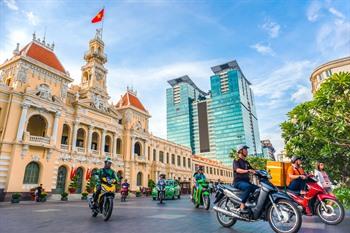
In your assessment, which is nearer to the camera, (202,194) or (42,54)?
(202,194)

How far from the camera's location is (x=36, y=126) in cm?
2497

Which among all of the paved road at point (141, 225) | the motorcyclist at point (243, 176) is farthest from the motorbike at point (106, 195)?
the motorcyclist at point (243, 176)

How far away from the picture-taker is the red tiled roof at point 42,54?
78.8 feet

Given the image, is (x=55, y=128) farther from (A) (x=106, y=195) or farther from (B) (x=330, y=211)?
(B) (x=330, y=211)

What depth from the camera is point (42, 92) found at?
2300 centimetres

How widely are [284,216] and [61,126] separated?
24.9m

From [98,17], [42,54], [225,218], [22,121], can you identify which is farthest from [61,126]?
[225,218]

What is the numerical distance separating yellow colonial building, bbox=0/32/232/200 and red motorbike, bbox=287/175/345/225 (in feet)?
72.5

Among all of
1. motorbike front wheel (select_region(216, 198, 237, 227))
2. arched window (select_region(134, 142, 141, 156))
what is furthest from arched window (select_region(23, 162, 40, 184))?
motorbike front wheel (select_region(216, 198, 237, 227))

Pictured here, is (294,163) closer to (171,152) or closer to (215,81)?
(171,152)

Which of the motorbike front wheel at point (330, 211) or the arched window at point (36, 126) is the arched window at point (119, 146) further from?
the motorbike front wheel at point (330, 211)

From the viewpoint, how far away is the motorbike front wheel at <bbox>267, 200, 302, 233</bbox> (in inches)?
166

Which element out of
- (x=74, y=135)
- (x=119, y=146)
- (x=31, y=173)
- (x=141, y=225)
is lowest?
(x=141, y=225)

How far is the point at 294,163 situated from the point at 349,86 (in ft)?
18.3
